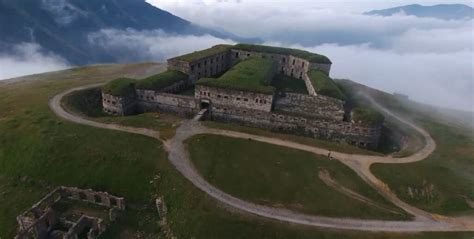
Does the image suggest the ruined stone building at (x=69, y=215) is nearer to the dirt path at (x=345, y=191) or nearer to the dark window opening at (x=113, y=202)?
the dark window opening at (x=113, y=202)

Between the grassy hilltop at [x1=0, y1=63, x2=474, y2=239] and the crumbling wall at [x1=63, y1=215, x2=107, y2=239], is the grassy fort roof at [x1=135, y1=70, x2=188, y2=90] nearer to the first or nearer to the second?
the grassy hilltop at [x1=0, y1=63, x2=474, y2=239]

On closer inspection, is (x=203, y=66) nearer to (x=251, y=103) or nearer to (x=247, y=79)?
(x=247, y=79)

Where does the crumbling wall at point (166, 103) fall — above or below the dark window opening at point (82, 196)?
above

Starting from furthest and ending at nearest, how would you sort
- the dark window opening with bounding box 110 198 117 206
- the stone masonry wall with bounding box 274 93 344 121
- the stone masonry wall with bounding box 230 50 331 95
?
1. the stone masonry wall with bounding box 230 50 331 95
2. the stone masonry wall with bounding box 274 93 344 121
3. the dark window opening with bounding box 110 198 117 206

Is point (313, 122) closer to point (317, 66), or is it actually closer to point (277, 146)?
point (277, 146)

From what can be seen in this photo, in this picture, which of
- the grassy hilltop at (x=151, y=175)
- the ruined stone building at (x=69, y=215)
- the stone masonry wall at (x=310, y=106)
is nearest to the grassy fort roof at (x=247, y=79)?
the stone masonry wall at (x=310, y=106)

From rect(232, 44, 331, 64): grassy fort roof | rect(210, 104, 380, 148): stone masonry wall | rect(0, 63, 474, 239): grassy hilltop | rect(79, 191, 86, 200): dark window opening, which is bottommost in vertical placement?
rect(79, 191, 86, 200): dark window opening

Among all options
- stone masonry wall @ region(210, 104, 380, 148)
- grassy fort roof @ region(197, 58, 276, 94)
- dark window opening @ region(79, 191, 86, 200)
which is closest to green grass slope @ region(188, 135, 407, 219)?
stone masonry wall @ region(210, 104, 380, 148)

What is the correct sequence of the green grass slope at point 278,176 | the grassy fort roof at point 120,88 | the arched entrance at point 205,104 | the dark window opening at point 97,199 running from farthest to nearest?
the arched entrance at point 205,104 < the grassy fort roof at point 120,88 < the dark window opening at point 97,199 < the green grass slope at point 278,176
